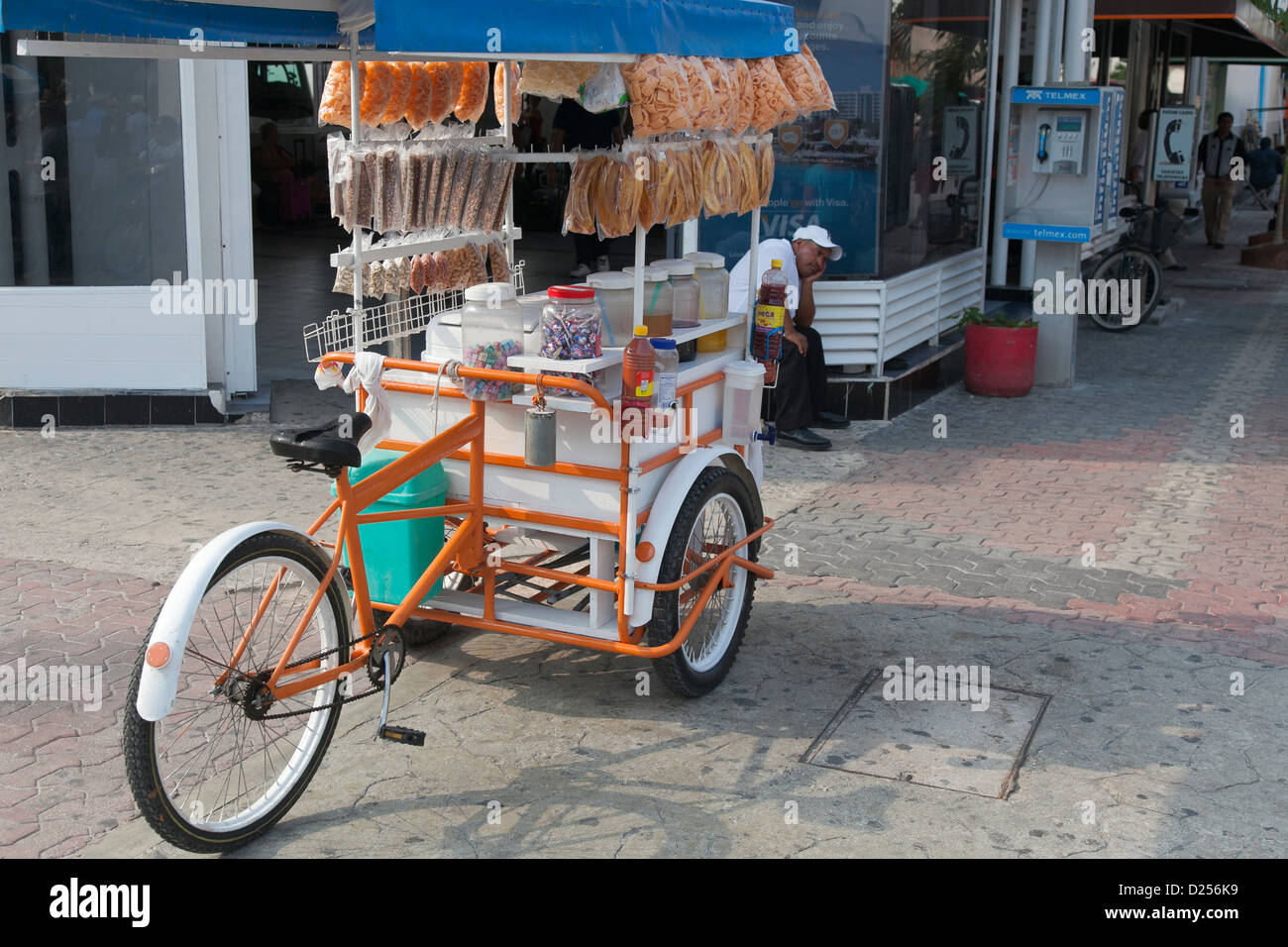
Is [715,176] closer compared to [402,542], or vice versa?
[402,542]

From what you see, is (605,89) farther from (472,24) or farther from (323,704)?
(323,704)

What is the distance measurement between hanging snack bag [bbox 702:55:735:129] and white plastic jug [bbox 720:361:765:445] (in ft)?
3.22

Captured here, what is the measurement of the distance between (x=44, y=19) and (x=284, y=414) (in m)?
5.18

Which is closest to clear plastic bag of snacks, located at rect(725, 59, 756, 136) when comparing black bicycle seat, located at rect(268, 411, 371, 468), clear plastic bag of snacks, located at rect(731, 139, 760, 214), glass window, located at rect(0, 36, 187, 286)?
clear plastic bag of snacks, located at rect(731, 139, 760, 214)

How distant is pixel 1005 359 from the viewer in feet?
33.8

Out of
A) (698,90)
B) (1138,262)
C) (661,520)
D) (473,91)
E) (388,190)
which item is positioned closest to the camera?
(698,90)

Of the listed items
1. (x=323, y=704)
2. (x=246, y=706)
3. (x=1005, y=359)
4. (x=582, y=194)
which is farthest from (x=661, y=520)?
(x=1005, y=359)

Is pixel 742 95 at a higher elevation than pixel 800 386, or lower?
higher

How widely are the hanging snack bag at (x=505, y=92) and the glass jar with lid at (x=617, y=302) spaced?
3.75 feet

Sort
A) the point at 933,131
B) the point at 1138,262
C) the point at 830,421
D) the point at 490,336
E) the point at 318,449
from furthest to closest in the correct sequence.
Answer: the point at 1138,262, the point at 933,131, the point at 830,421, the point at 490,336, the point at 318,449

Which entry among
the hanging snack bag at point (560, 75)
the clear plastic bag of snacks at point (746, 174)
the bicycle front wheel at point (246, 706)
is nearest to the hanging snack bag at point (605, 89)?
the hanging snack bag at point (560, 75)

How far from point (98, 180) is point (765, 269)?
14.7ft

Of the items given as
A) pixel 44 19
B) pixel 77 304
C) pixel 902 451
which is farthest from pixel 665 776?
pixel 77 304

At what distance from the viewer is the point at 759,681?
5297 mm
